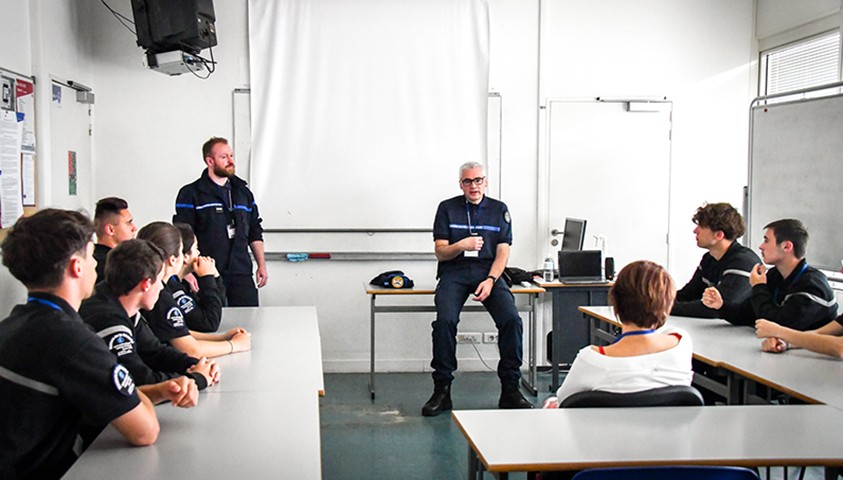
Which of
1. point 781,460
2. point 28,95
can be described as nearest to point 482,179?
point 28,95

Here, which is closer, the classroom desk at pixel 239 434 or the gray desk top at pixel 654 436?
the classroom desk at pixel 239 434

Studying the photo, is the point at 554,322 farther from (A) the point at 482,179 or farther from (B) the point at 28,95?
(B) the point at 28,95

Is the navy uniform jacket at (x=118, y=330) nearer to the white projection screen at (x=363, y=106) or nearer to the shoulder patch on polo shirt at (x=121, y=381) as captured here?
the shoulder patch on polo shirt at (x=121, y=381)

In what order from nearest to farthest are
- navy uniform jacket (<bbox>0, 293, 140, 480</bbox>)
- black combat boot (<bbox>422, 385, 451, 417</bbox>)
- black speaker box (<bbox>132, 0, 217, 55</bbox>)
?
navy uniform jacket (<bbox>0, 293, 140, 480</bbox>)
black combat boot (<bbox>422, 385, 451, 417</bbox>)
black speaker box (<bbox>132, 0, 217, 55</bbox>)

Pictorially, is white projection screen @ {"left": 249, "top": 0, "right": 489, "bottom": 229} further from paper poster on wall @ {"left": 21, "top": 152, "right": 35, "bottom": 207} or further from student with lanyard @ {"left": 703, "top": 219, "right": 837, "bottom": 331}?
student with lanyard @ {"left": 703, "top": 219, "right": 837, "bottom": 331}

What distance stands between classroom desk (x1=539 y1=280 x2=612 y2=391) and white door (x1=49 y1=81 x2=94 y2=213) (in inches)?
138

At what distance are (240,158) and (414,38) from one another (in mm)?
1682

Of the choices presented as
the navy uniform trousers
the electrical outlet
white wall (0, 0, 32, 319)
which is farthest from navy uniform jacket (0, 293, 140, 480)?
the electrical outlet

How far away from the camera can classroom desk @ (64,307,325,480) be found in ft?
6.31

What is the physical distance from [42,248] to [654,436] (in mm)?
1681

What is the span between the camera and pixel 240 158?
6332 mm

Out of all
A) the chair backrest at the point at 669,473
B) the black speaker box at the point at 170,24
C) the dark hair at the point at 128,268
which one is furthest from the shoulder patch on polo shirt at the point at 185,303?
the black speaker box at the point at 170,24

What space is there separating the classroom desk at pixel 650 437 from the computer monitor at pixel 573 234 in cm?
350

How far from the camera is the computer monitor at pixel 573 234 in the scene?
6039 millimetres
